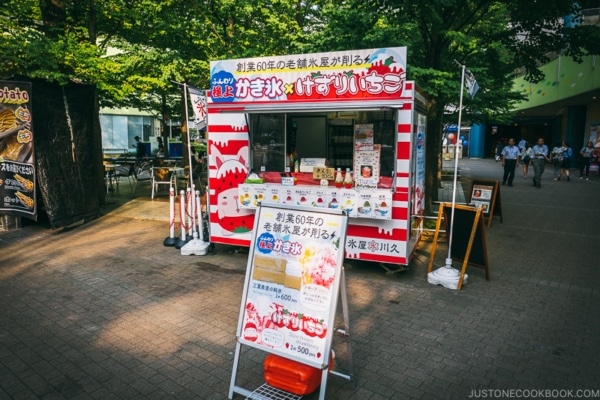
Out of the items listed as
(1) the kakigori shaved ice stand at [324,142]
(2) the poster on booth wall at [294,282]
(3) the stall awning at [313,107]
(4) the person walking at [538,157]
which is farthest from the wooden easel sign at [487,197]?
(2) the poster on booth wall at [294,282]

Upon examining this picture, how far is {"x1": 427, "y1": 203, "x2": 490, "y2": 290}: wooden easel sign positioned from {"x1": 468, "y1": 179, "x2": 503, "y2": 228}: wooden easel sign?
414 centimetres

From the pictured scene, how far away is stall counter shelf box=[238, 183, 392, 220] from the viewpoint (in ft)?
21.9

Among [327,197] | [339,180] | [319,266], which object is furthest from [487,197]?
[319,266]

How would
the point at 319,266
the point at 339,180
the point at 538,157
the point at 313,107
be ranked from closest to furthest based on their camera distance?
the point at 319,266, the point at 313,107, the point at 339,180, the point at 538,157

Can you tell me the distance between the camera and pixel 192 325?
523 centimetres

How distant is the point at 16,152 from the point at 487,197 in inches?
443

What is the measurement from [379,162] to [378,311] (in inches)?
106

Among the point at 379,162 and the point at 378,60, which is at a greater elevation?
the point at 378,60

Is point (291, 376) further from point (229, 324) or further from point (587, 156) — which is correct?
point (587, 156)

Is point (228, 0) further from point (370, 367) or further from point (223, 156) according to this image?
point (370, 367)

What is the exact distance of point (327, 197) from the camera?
7047 mm

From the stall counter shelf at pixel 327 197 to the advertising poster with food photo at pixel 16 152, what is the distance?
528 cm

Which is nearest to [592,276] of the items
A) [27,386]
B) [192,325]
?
[192,325]

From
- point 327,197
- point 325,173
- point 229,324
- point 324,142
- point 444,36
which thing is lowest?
point 229,324
